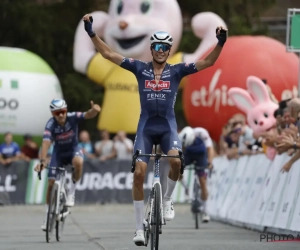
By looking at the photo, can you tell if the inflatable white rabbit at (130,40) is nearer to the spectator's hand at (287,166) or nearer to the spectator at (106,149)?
the spectator at (106,149)

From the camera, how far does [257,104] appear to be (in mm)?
21469

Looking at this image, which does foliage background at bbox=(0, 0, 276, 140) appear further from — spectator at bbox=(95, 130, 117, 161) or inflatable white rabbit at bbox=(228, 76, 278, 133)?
inflatable white rabbit at bbox=(228, 76, 278, 133)

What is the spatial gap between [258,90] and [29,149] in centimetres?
771

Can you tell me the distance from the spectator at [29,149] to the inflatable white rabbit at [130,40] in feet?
7.36

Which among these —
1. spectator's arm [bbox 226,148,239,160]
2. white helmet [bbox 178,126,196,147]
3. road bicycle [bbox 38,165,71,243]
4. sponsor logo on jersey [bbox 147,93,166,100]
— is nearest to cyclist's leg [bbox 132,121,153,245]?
sponsor logo on jersey [bbox 147,93,166,100]

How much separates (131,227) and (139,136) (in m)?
6.50

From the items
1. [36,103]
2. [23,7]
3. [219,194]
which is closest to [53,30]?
[23,7]

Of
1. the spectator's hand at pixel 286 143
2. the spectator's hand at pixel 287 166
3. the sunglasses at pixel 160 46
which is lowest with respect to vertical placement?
the spectator's hand at pixel 287 166

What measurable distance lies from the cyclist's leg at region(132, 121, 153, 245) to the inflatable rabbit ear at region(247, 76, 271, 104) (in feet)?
31.2

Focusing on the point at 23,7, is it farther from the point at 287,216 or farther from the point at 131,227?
the point at 287,216

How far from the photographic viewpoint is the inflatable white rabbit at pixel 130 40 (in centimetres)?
2717

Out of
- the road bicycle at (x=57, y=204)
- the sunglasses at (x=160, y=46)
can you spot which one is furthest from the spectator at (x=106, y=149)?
the sunglasses at (x=160, y=46)

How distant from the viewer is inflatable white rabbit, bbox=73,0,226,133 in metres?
27.2

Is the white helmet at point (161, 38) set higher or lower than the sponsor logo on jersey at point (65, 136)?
higher
